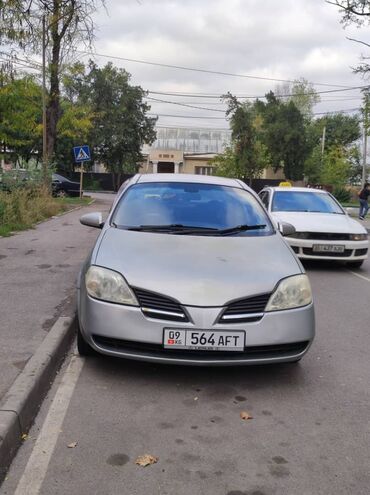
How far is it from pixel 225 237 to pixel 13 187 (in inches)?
470

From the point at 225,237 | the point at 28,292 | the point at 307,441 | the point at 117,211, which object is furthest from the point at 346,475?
the point at 28,292

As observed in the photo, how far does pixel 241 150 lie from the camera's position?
4394cm

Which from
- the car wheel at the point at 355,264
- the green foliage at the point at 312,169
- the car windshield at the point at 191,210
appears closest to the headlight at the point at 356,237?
the car wheel at the point at 355,264

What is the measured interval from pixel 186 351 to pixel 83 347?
105 centimetres

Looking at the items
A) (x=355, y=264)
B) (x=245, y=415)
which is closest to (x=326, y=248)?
(x=355, y=264)

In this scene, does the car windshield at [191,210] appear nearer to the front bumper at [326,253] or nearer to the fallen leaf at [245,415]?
the fallen leaf at [245,415]

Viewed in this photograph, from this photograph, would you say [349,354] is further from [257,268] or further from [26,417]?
[26,417]

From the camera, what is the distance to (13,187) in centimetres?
1547

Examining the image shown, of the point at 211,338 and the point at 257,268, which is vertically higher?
the point at 257,268

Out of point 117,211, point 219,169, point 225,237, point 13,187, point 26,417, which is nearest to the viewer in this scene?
point 26,417

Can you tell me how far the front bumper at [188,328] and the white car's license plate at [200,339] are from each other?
0.03 meters

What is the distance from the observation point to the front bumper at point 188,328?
12.6 feet

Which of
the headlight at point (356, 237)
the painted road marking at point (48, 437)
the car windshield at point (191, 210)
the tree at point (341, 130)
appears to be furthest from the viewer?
the tree at point (341, 130)

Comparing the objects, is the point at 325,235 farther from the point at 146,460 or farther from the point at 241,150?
the point at 241,150
